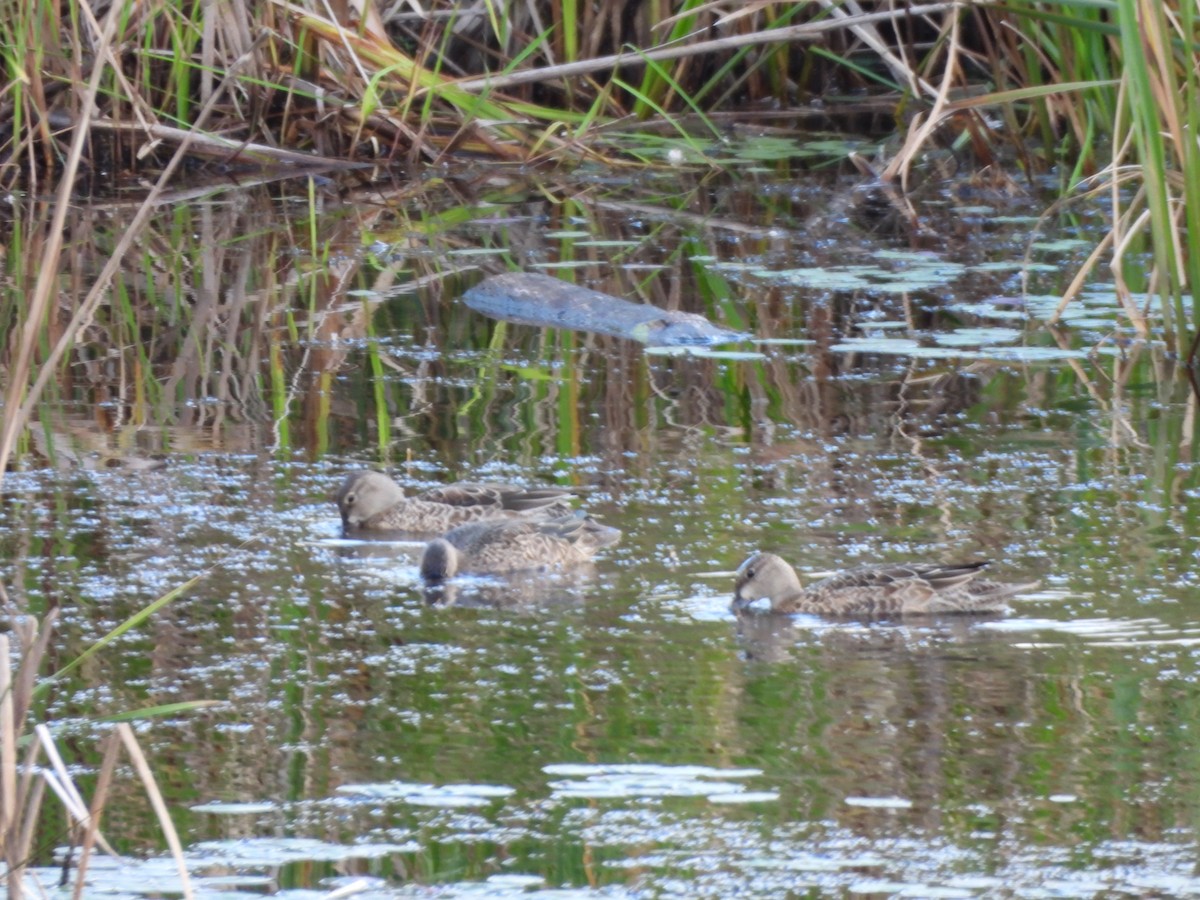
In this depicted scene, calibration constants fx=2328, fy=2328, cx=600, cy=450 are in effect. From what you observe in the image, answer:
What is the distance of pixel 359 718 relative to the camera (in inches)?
206

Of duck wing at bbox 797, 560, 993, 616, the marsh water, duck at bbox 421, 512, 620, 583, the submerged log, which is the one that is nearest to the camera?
the marsh water

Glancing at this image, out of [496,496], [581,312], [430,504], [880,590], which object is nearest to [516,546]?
[496,496]

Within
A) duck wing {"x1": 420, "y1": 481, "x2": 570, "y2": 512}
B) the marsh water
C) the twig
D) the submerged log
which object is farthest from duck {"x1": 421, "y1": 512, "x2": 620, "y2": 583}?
the twig

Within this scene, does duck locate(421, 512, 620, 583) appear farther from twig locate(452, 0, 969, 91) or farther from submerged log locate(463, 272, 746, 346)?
twig locate(452, 0, 969, 91)

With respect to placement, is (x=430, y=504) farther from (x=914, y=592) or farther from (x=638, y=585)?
(x=914, y=592)

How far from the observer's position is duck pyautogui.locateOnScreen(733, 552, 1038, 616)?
607 cm

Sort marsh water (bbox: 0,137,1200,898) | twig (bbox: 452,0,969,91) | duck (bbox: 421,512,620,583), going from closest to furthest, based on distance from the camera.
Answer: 1. marsh water (bbox: 0,137,1200,898)
2. duck (bbox: 421,512,620,583)
3. twig (bbox: 452,0,969,91)

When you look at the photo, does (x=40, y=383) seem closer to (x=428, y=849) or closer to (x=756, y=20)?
(x=428, y=849)

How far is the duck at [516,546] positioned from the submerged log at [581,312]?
125 inches

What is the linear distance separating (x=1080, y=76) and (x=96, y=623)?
7.06m

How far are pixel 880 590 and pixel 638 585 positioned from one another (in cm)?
70

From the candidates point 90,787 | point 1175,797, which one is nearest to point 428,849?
point 90,787

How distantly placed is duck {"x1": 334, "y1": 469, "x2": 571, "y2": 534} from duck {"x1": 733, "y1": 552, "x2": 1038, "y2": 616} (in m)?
0.97

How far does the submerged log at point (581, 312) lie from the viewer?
10.0 metres
